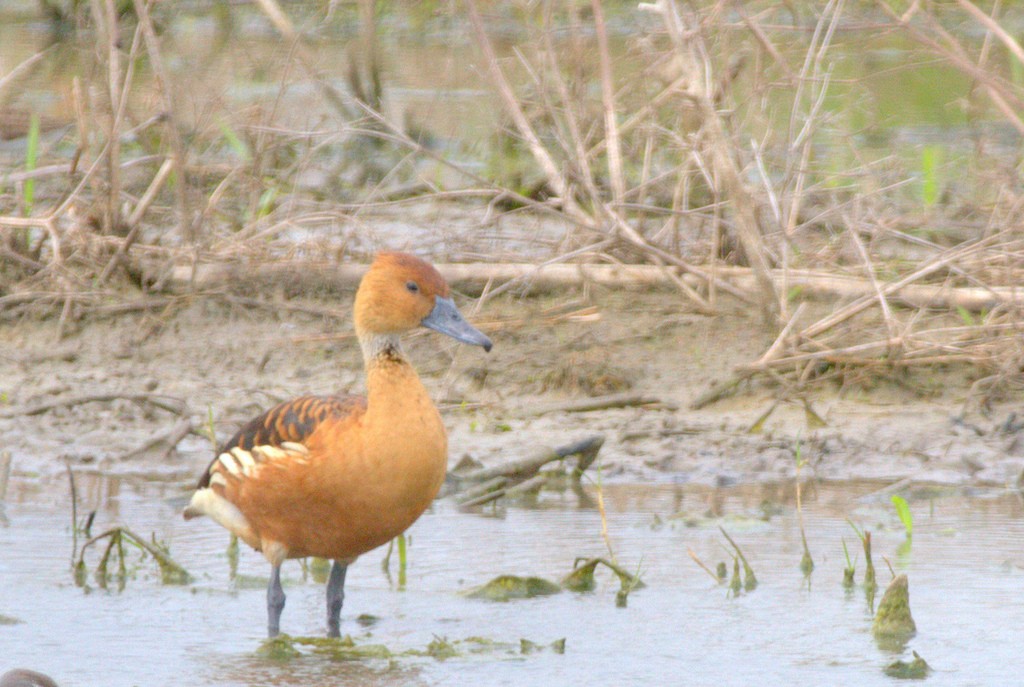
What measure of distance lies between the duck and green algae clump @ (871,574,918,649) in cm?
127

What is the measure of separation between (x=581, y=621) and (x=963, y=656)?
1.08 metres

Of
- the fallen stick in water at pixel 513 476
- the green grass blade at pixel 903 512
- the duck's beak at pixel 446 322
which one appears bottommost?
the green grass blade at pixel 903 512

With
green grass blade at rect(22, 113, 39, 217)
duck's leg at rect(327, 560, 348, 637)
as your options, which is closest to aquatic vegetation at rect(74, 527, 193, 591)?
duck's leg at rect(327, 560, 348, 637)

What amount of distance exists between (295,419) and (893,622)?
1.76 m

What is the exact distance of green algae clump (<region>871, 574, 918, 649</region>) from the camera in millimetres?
4262

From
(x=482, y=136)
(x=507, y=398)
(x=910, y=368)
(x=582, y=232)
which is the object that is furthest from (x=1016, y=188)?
(x=482, y=136)

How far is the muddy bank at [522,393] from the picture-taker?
636 centimetres

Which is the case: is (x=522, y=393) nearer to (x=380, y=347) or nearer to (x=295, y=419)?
(x=380, y=347)

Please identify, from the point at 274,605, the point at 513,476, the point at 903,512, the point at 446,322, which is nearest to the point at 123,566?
the point at 274,605

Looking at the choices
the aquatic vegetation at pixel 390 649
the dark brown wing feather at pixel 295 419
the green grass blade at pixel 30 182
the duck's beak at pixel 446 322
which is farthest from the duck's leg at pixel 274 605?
the green grass blade at pixel 30 182

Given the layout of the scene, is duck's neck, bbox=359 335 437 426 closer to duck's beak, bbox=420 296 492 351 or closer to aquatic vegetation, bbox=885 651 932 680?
duck's beak, bbox=420 296 492 351

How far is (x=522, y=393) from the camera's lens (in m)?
7.11

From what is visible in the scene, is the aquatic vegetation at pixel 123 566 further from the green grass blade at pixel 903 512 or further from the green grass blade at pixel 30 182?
the green grass blade at pixel 30 182

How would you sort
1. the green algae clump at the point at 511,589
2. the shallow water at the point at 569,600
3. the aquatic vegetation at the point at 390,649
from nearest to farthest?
the shallow water at the point at 569,600, the aquatic vegetation at the point at 390,649, the green algae clump at the point at 511,589
